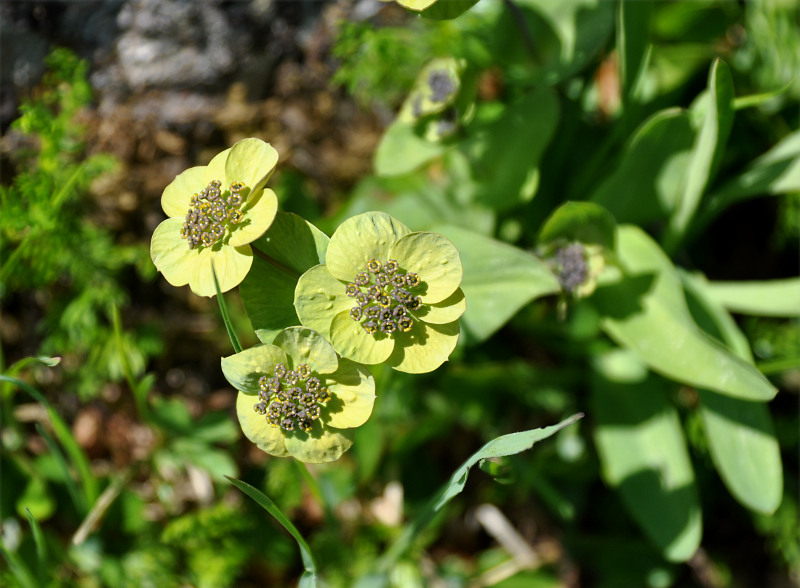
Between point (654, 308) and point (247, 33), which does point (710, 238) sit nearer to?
point (654, 308)

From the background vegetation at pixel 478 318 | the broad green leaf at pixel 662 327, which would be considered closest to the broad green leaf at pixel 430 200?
the background vegetation at pixel 478 318

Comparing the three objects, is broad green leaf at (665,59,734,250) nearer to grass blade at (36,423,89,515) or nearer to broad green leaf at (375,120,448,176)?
broad green leaf at (375,120,448,176)

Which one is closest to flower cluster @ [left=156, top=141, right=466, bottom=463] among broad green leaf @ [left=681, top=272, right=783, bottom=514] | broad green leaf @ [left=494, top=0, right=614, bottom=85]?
broad green leaf @ [left=494, top=0, right=614, bottom=85]

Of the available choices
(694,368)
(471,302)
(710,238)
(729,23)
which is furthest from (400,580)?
(729,23)

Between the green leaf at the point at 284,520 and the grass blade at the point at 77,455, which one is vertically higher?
the green leaf at the point at 284,520

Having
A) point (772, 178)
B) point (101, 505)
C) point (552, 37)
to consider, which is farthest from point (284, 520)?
point (772, 178)

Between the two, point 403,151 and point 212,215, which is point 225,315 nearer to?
point 212,215

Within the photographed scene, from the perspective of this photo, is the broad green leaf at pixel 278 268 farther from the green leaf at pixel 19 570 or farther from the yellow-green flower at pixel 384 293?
the green leaf at pixel 19 570
